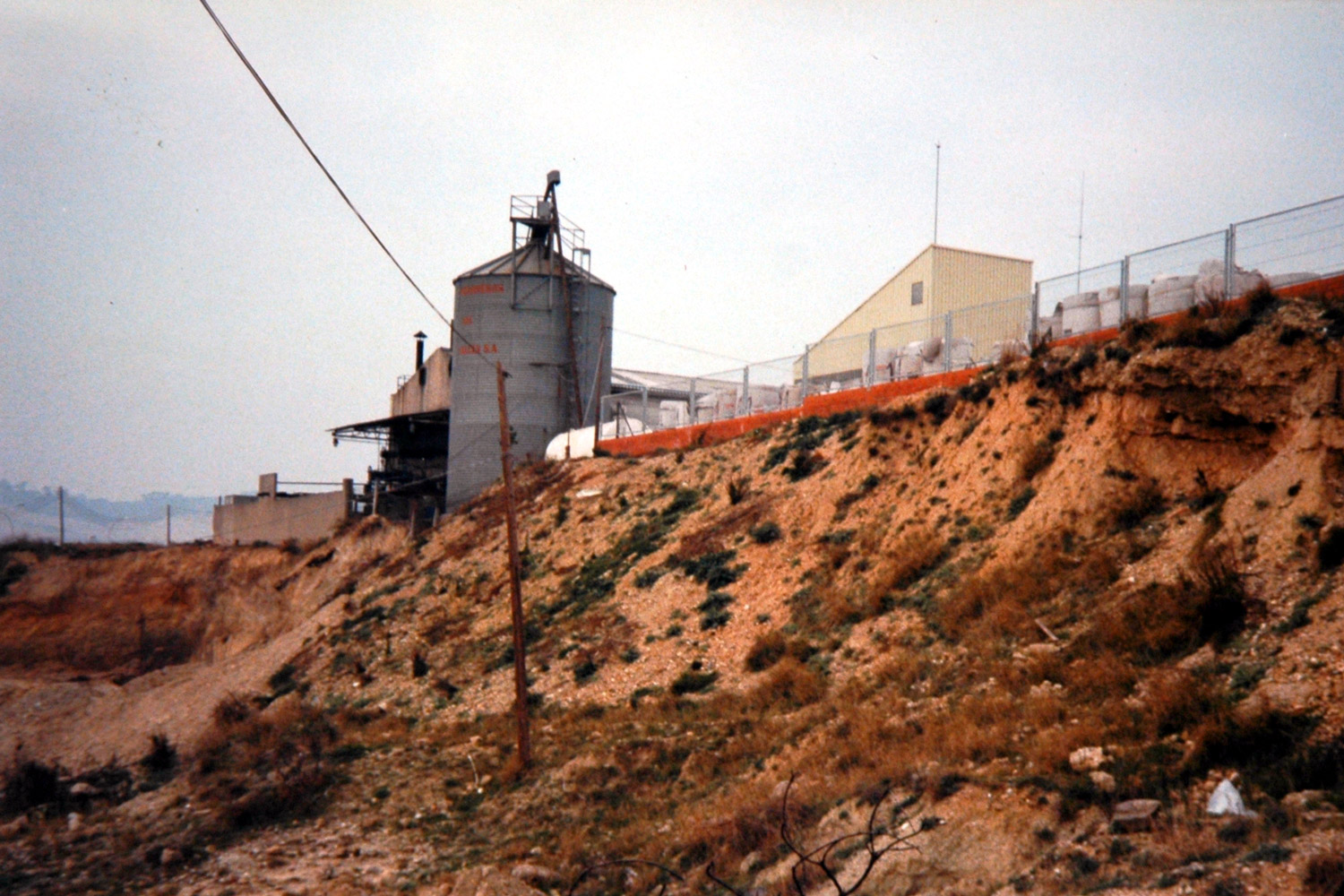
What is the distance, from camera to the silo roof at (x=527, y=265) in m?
44.3

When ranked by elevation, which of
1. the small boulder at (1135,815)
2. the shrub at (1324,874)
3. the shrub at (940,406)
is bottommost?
the small boulder at (1135,815)

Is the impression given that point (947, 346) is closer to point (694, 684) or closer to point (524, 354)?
point (694, 684)

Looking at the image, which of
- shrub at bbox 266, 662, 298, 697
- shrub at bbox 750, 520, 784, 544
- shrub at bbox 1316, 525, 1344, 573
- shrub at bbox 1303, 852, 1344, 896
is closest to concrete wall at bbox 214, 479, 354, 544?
shrub at bbox 266, 662, 298, 697

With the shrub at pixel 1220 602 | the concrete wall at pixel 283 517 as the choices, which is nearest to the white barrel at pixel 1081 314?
the shrub at pixel 1220 602

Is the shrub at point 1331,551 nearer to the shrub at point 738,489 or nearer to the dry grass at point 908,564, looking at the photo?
the dry grass at point 908,564

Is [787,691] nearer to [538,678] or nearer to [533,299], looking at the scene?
[538,678]

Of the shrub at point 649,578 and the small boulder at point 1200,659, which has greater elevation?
the small boulder at point 1200,659

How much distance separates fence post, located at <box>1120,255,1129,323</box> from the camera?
19938mm

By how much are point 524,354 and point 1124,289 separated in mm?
27545

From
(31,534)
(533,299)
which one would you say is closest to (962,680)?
(533,299)

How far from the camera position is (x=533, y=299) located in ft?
144

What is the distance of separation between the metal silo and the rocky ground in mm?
11736

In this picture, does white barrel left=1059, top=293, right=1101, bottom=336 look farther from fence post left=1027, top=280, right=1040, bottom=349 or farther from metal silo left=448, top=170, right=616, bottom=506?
metal silo left=448, top=170, right=616, bottom=506

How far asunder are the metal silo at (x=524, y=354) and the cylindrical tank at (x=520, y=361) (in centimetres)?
4
